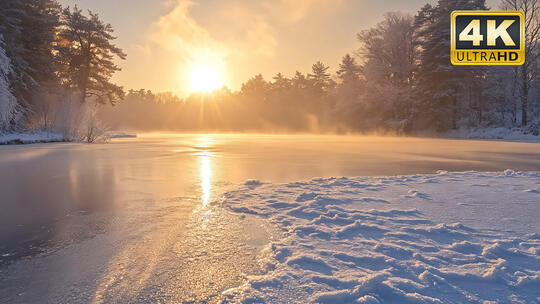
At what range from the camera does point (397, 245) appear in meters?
2.57

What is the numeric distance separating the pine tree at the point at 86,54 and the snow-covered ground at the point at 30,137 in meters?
8.83

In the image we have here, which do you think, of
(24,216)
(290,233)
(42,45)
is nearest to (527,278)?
(290,233)

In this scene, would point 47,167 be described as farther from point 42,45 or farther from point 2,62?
point 42,45

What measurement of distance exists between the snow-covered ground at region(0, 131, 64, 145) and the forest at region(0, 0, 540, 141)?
0.64 m

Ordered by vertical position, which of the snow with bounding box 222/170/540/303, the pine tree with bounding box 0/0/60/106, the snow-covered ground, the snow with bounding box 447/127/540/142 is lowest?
the snow with bounding box 222/170/540/303

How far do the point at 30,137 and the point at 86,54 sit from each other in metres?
13.4

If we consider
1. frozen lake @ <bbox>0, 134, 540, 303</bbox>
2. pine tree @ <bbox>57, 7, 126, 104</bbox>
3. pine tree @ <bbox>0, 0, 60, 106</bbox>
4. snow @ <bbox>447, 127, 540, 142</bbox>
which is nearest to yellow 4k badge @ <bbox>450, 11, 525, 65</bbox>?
frozen lake @ <bbox>0, 134, 540, 303</bbox>

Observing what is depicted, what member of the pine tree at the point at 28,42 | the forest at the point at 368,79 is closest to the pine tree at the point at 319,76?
the forest at the point at 368,79

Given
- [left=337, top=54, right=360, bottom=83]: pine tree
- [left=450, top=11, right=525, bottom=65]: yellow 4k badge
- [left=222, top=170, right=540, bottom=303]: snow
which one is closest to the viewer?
[left=222, top=170, right=540, bottom=303]: snow

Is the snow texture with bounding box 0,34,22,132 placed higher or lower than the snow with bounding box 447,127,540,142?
higher

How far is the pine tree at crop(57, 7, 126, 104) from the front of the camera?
27.6 m

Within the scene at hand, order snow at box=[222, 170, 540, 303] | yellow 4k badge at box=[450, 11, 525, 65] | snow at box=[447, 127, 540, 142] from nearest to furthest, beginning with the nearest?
snow at box=[222, 170, 540, 303]
yellow 4k badge at box=[450, 11, 525, 65]
snow at box=[447, 127, 540, 142]

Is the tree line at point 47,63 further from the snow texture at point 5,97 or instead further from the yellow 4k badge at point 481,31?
the yellow 4k badge at point 481,31

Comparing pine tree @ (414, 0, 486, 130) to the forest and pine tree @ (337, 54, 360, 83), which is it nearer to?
the forest
